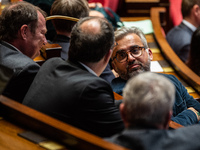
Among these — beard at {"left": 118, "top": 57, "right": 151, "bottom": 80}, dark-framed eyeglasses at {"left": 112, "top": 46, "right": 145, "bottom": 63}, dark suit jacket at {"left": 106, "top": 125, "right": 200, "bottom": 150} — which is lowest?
beard at {"left": 118, "top": 57, "right": 151, "bottom": 80}

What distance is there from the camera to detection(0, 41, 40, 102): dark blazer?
1312 mm

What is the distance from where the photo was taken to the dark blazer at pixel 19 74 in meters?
1.31

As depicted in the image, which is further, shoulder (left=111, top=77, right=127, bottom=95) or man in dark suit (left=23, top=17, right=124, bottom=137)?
shoulder (left=111, top=77, right=127, bottom=95)

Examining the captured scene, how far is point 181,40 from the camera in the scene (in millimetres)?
2799

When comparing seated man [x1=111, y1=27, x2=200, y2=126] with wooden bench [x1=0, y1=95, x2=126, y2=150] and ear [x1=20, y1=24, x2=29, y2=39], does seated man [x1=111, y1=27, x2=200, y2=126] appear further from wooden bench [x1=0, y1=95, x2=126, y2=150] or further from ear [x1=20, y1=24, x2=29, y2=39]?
wooden bench [x1=0, y1=95, x2=126, y2=150]

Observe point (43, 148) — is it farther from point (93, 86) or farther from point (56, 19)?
point (56, 19)

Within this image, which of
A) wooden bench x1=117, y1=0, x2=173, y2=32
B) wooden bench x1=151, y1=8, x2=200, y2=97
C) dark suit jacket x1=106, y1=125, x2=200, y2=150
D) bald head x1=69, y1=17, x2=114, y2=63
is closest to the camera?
dark suit jacket x1=106, y1=125, x2=200, y2=150

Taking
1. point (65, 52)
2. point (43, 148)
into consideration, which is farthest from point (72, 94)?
point (65, 52)

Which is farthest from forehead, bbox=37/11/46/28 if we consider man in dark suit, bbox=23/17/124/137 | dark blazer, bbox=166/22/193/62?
dark blazer, bbox=166/22/193/62

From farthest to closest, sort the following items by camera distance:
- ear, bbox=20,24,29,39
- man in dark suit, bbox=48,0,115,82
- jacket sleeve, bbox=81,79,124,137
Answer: man in dark suit, bbox=48,0,115,82
ear, bbox=20,24,29,39
jacket sleeve, bbox=81,79,124,137

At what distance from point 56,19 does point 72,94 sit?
0.99m

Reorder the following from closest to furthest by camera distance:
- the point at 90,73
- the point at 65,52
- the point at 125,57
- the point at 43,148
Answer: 1. the point at 43,148
2. the point at 90,73
3. the point at 125,57
4. the point at 65,52

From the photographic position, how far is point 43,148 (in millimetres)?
1020

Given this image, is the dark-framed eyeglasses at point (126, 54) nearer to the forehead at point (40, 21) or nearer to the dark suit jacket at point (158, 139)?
the forehead at point (40, 21)
